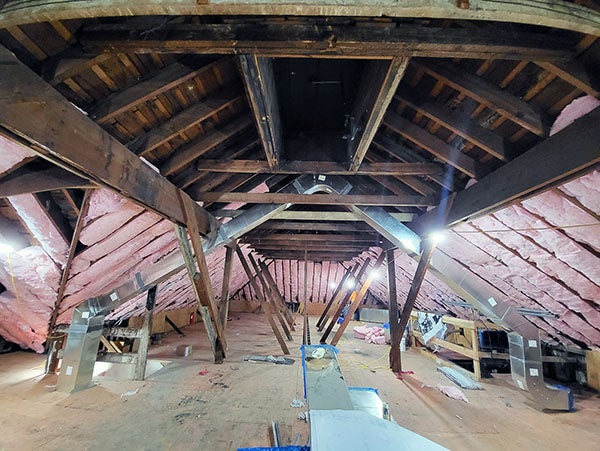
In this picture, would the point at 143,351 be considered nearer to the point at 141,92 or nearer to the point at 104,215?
the point at 104,215

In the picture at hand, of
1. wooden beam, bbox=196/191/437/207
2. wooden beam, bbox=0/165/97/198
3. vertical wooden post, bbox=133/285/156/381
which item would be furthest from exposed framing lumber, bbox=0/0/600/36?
vertical wooden post, bbox=133/285/156/381

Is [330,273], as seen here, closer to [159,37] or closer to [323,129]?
[323,129]

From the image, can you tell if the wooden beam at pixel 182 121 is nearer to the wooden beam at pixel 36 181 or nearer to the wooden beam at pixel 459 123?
the wooden beam at pixel 36 181

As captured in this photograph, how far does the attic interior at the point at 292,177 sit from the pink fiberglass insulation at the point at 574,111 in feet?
0.05

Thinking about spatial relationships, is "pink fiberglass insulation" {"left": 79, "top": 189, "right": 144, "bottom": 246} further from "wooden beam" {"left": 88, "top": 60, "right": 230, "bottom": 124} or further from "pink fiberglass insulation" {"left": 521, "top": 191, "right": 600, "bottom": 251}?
"pink fiberglass insulation" {"left": 521, "top": 191, "right": 600, "bottom": 251}

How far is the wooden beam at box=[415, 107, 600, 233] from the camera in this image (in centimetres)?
147

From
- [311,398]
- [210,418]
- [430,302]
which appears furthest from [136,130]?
[430,302]

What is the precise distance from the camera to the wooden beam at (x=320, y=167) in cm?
261

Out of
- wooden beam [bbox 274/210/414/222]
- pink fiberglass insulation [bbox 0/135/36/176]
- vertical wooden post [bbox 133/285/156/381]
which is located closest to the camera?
pink fiberglass insulation [bbox 0/135/36/176]

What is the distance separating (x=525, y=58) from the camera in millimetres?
1312

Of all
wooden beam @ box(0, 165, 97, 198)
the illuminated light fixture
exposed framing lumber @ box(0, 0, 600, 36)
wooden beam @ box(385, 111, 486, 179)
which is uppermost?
wooden beam @ box(385, 111, 486, 179)

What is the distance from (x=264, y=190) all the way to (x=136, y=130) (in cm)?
172

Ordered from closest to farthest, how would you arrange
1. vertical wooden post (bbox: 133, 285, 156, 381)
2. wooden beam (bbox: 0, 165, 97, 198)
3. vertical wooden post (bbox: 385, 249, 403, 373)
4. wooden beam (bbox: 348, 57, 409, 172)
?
wooden beam (bbox: 348, 57, 409, 172), wooden beam (bbox: 0, 165, 97, 198), vertical wooden post (bbox: 133, 285, 156, 381), vertical wooden post (bbox: 385, 249, 403, 373)

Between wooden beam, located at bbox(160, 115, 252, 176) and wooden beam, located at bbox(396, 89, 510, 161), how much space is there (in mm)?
1400
